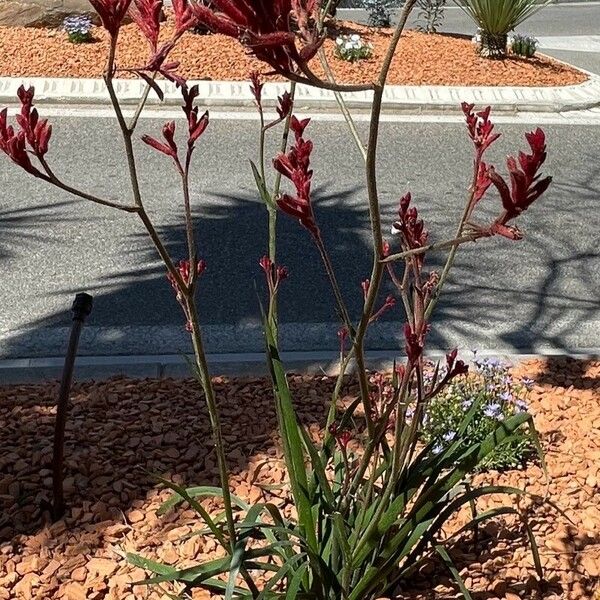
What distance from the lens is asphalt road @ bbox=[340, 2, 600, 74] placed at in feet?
47.4

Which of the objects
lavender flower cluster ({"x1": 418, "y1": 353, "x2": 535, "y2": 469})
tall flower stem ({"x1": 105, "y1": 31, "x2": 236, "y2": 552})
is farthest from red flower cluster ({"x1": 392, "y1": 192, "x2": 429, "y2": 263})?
lavender flower cluster ({"x1": 418, "y1": 353, "x2": 535, "y2": 469})

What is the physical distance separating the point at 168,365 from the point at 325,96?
6.23m

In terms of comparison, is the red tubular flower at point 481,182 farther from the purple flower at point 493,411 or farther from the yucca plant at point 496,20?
the yucca plant at point 496,20

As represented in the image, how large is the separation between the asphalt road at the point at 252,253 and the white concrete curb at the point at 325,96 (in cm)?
104

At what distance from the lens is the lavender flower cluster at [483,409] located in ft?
10.8

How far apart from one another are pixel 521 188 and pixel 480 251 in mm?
4564

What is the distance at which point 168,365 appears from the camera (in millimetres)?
4250

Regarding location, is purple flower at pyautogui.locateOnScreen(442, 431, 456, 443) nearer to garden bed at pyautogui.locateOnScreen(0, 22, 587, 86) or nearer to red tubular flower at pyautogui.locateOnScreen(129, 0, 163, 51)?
red tubular flower at pyautogui.locateOnScreen(129, 0, 163, 51)

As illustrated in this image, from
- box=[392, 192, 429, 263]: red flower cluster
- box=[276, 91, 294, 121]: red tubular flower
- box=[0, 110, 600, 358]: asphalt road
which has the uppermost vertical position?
box=[276, 91, 294, 121]: red tubular flower

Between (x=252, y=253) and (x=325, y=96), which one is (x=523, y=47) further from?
(x=252, y=253)

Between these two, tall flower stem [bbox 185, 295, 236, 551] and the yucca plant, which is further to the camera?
the yucca plant

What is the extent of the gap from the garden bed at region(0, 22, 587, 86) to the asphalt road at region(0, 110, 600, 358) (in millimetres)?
2008

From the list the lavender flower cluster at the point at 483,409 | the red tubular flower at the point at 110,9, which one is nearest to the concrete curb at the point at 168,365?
the lavender flower cluster at the point at 483,409

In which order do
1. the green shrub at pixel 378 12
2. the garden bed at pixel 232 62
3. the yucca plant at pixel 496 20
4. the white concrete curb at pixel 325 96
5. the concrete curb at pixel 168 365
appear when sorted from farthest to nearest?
1. the green shrub at pixel 378 12
2. the yucca plant at pixel 496 20
3. the garden bed at pixel 232 62
4. the white concrete curb at pixel 325 96
5. the concrete curb at pixel 168 365
